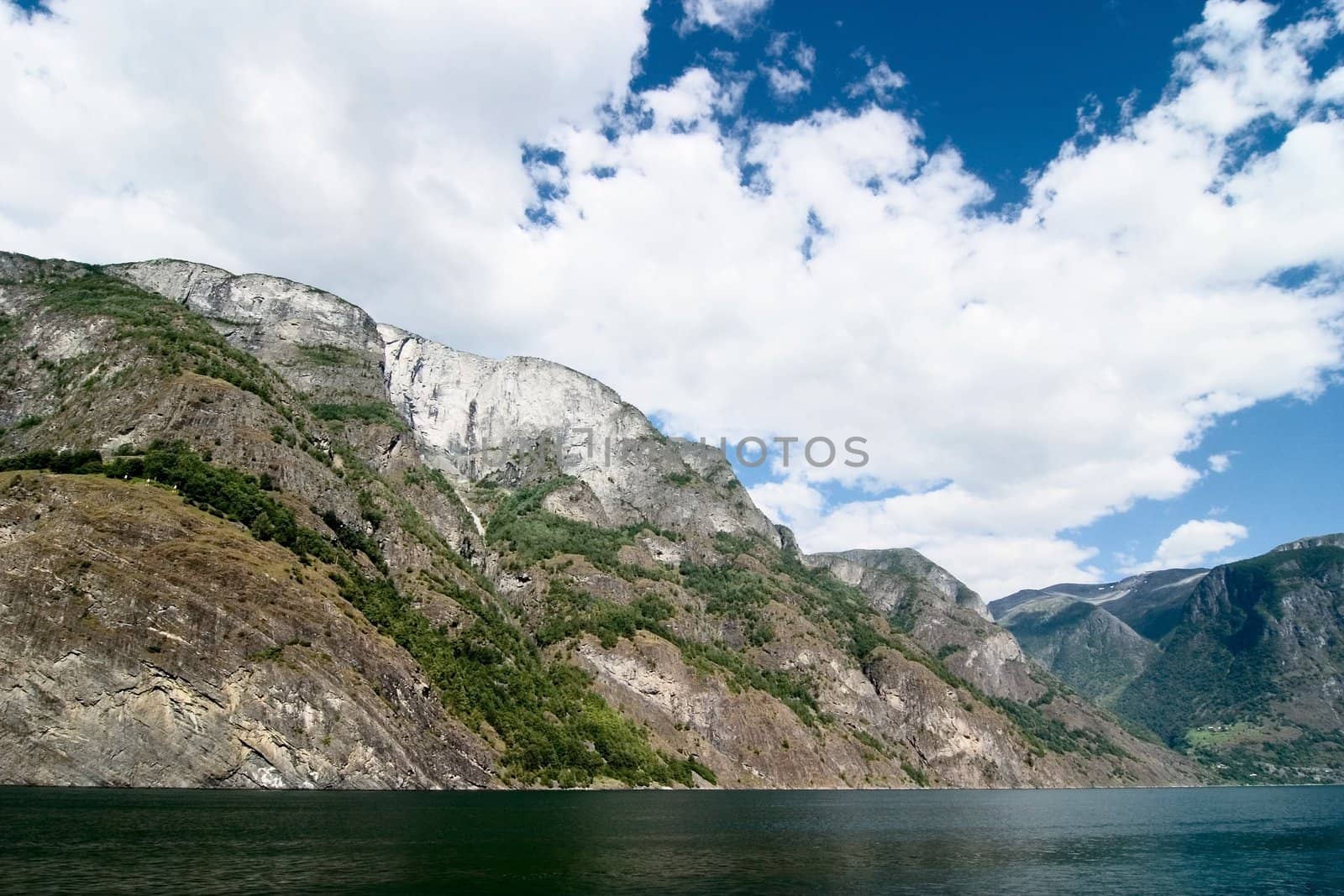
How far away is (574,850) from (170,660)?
5684 cm

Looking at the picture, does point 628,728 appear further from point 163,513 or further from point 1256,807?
point 1256,807

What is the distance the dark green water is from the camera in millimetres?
46031

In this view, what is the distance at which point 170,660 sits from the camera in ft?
306

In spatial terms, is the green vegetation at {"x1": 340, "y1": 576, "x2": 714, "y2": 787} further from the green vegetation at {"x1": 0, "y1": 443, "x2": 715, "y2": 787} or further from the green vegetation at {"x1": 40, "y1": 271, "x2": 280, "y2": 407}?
the green vegetation at {"x1": 40, "y1": 271, "x2": 280, "y2": 407}

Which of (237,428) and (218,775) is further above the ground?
(237,428)

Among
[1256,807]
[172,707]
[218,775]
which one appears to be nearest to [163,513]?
[172,707]

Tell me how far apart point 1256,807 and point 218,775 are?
195m

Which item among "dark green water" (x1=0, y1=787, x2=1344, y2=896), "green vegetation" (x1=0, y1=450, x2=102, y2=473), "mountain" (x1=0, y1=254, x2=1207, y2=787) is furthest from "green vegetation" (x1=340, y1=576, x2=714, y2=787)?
"green vegetation" (x1=0, y1=450, x2=102, y2=473)

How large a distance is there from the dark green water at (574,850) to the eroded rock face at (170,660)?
5045 mm

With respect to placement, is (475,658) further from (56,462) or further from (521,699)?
(56,462)

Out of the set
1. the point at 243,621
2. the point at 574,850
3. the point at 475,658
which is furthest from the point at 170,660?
the point at 475,658

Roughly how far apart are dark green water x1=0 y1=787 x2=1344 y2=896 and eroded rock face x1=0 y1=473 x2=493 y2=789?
505cm

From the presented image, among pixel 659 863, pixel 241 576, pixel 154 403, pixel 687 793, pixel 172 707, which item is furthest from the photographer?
pixel 687 793

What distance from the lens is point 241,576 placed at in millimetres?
105312
